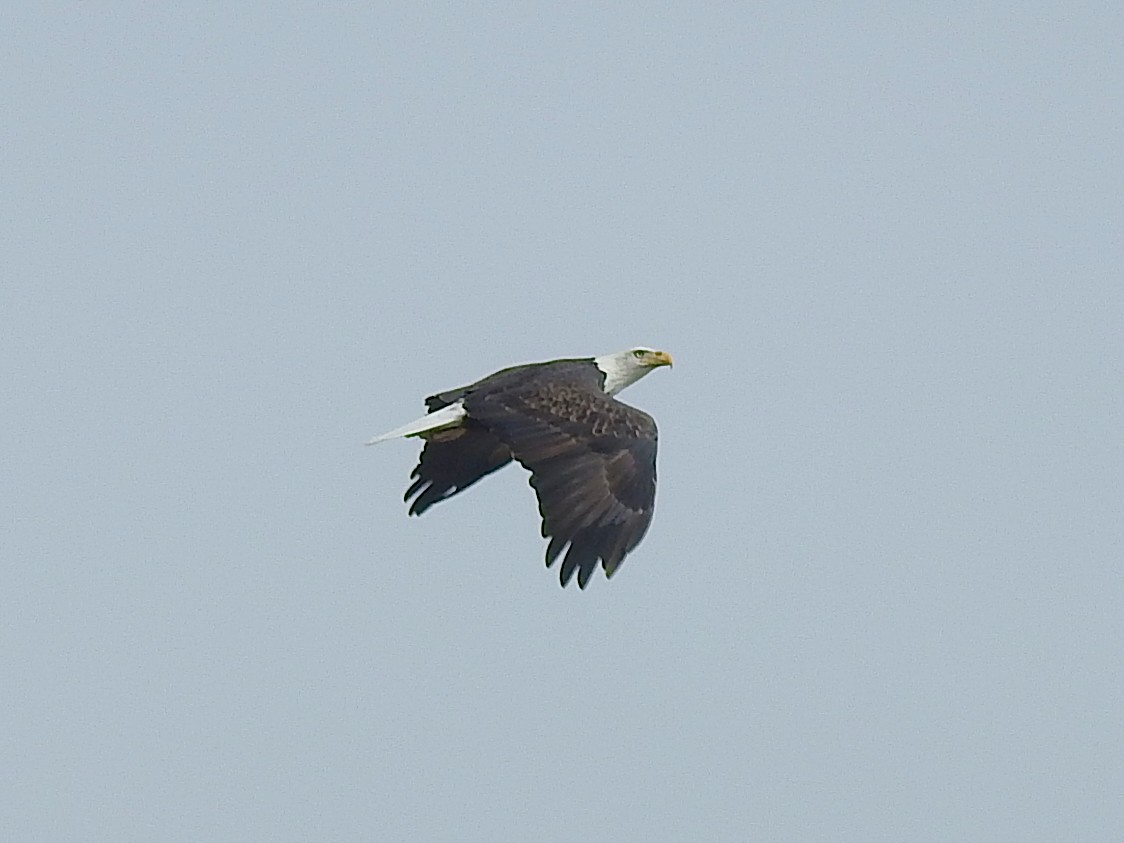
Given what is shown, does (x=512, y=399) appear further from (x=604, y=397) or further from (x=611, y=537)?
(x=611, y=537)

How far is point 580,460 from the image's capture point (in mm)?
16844

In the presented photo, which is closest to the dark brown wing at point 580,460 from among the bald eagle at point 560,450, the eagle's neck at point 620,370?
the bald eagle at point 560,450

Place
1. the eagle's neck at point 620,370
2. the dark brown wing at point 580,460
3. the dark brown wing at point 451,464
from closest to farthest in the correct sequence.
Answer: the dark brown wing at point 580,460, the dark brown wing at point 451,464, the eagle's neck at point 620,370

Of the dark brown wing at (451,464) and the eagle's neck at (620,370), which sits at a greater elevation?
the eagle's neck at (620,370)

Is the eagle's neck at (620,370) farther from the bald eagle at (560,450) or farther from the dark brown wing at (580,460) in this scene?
the dark brown wing at (580,460)

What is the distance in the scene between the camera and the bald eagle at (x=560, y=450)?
16.2m

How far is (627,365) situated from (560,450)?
308cm

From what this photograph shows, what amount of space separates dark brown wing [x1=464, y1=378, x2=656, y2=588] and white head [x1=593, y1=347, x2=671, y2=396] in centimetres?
164

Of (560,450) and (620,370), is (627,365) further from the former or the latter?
(560,450)

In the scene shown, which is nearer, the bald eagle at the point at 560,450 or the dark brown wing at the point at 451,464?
the bald eagle at the point at 560,450

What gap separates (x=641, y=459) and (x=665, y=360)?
11.2 ft

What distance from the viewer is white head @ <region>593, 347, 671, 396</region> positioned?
780 inches

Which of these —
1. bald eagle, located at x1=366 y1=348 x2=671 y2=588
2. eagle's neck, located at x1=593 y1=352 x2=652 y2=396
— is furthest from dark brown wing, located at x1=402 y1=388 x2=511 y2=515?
eagle's neck, located at x1=593 y1=352 x2=652 y2=396

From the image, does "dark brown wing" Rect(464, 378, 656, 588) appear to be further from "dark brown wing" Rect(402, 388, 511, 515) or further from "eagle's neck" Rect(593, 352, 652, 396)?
"eagle's neck" Rect(593, 352, 652, 396)
